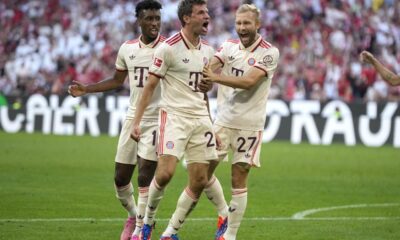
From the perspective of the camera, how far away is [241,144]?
1054cm

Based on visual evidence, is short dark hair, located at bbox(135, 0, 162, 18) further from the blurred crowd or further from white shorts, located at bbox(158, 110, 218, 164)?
the blurred crowd

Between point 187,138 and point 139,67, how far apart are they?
1.33 metres

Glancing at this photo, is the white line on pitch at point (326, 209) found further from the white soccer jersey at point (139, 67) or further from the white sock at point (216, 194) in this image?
the white soccer jersey at point (139, 67)

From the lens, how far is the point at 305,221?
1227cm

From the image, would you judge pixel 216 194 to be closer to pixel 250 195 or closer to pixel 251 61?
pixel 251 61

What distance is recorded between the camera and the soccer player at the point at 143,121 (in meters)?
10.6

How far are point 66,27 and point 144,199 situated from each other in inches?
973

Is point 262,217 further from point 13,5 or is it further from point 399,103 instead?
point 13,5

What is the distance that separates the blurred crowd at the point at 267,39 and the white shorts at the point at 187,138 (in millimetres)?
19624

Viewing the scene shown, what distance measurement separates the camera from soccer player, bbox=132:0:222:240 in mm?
9820

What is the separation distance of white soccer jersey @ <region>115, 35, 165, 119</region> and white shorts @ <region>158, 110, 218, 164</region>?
71cm

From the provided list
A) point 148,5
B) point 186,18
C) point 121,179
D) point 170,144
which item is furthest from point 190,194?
point 148,5

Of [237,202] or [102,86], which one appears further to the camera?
[102,86]

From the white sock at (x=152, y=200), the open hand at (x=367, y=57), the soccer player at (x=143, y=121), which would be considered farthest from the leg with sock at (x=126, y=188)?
the open hand at (x=367, y=57)
